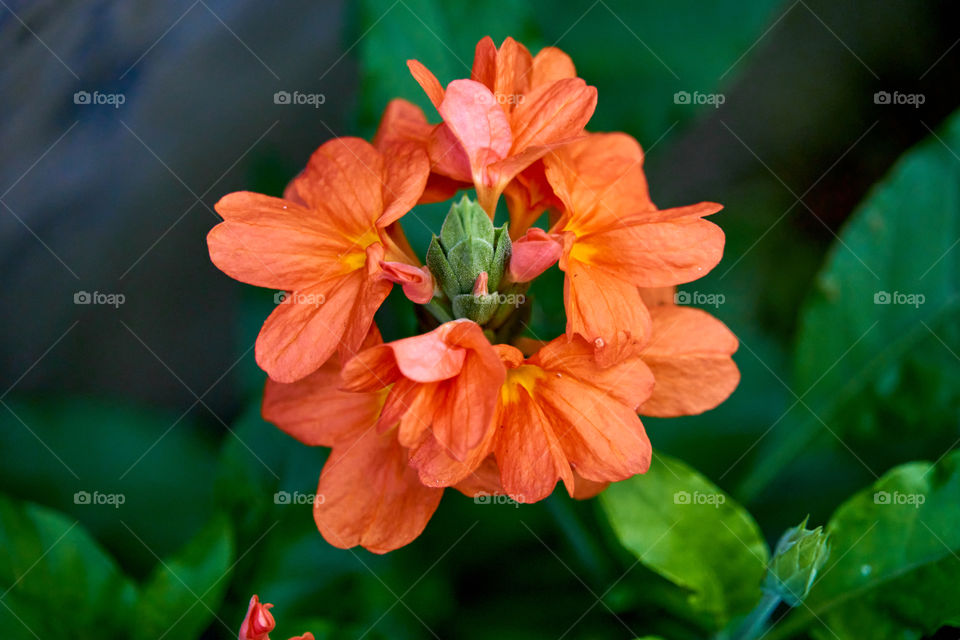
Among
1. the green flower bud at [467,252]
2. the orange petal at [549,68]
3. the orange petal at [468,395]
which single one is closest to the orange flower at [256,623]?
the orange petal at [468,395]

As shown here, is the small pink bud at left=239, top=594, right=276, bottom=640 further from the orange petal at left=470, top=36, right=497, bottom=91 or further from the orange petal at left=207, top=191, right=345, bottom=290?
the orange petal at left=470, top=36, right=497, bottom=91

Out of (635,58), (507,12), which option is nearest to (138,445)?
(507,12)

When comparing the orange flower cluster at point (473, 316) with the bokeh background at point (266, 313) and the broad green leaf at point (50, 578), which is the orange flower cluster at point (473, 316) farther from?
the broad green leaf at point (50, 578)

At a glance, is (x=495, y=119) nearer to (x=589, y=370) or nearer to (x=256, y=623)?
(x=589, y=370)

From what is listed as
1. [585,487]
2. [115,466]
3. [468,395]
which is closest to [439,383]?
[468,395]

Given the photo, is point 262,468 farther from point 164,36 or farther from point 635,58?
point 635,58

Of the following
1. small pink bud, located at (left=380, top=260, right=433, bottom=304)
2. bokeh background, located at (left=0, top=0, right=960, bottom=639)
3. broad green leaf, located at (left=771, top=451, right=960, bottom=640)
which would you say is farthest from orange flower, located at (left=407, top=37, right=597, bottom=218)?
broad green leaf, located at (left=771, top=451, right=960, bottom=640)
